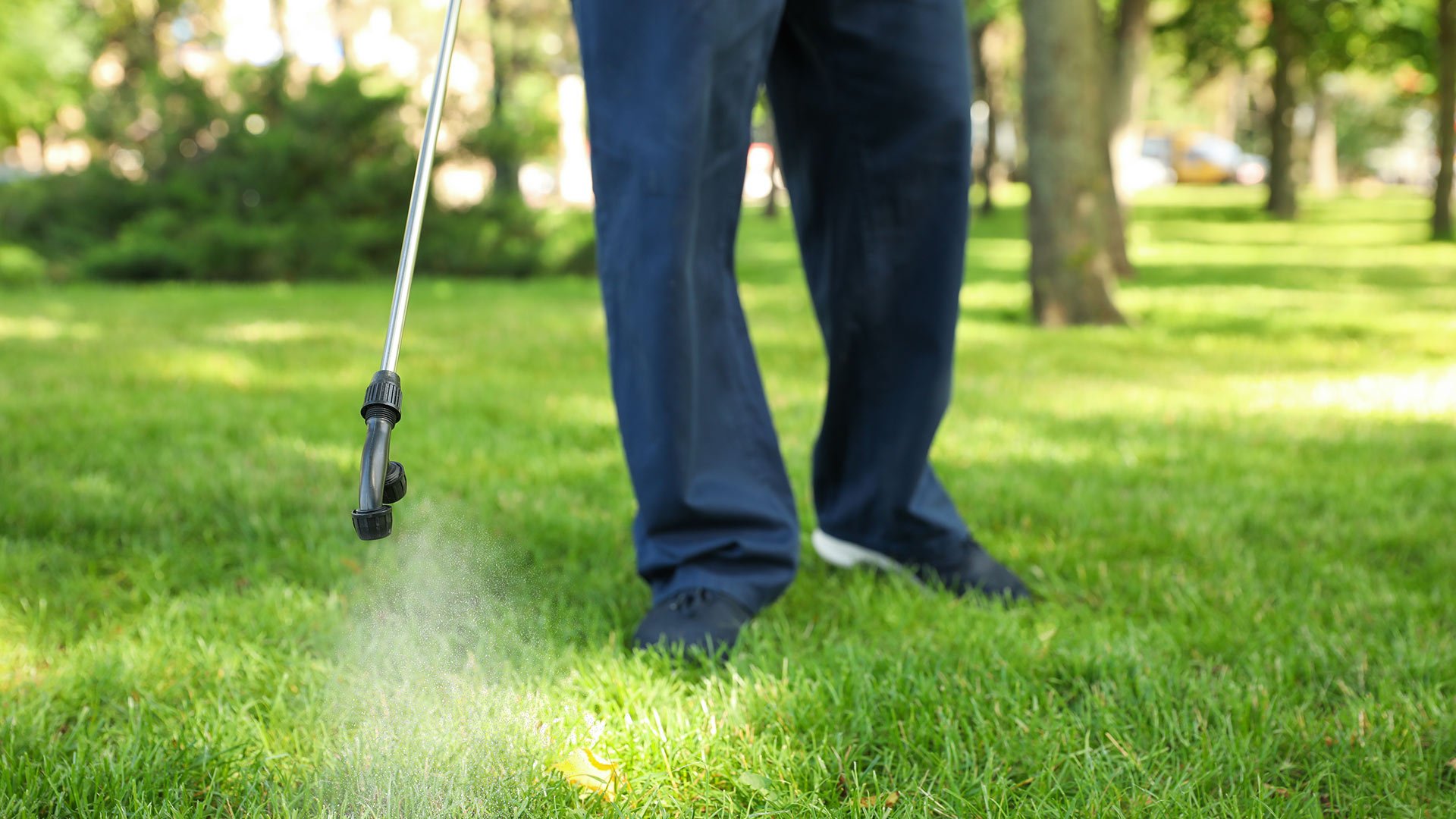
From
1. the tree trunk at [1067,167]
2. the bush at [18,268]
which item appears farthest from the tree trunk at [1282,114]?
the bush at [18,268]

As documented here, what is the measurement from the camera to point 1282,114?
20.1 metres

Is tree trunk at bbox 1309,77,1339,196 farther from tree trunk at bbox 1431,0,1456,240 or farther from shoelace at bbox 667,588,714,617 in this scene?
shoelace at bbox 667,588,714,617

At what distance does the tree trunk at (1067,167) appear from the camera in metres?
7.65

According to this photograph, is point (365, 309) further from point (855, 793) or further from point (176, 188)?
point (855, 793)

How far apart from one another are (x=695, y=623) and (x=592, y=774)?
48 centimetres

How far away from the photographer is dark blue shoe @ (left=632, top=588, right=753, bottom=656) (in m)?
1.94

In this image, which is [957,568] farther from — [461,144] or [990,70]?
[990,70]

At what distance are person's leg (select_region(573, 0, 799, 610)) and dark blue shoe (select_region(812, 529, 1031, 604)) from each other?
12.3 inches

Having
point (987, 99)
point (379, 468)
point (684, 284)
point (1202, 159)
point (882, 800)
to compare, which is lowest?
point (882, 800)

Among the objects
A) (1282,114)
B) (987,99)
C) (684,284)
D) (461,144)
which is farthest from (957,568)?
(987,99)

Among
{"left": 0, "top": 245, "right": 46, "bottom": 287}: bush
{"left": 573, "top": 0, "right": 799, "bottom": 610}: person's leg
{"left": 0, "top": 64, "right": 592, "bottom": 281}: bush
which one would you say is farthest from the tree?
{"left": 573, "top": 0, "right": 799, "bottom": 610}: person's leg

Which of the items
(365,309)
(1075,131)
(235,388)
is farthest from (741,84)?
(365,309)

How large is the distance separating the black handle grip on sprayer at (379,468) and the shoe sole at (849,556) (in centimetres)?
116

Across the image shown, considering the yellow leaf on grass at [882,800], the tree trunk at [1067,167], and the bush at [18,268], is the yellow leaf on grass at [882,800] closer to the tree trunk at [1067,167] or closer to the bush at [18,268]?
the tree trunk at [1067,167]
